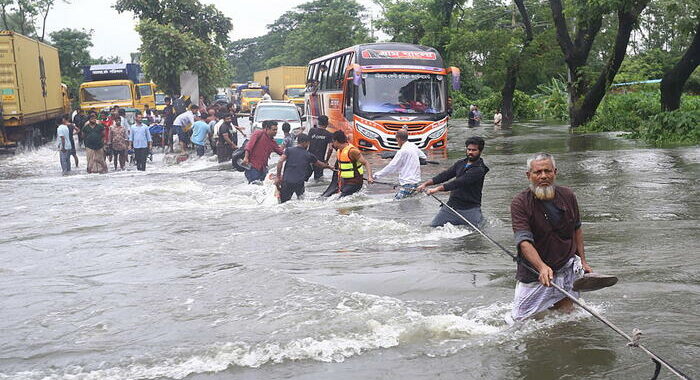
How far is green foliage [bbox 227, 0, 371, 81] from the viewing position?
68.4 meters

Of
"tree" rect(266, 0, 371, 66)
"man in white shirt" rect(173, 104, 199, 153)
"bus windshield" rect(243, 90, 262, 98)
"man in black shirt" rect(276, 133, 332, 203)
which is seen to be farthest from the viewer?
"tree" rect(266, 0, 371, 66)

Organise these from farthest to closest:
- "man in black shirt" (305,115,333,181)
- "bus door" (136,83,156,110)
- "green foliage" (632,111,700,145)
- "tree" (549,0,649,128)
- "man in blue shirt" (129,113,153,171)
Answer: "bus door" (136,83,156,110) → "tree" (549,0,649,128) → "green foliage" (632,111,700,145) → "man in blue shirt" (129,113,153,171) → "man in black shirt" (305,115,333,181)

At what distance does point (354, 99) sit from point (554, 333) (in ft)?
45.9

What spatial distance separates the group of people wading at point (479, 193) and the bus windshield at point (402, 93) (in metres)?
3.21

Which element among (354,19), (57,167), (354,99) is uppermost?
(354,19)

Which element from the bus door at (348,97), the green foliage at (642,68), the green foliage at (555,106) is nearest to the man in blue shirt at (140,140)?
the bus door at (348,97)

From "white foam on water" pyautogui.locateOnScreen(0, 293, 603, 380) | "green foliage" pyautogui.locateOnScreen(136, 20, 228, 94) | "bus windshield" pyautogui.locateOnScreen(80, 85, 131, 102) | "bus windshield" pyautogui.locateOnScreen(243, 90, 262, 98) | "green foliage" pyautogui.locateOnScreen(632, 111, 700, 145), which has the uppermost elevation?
"green foliage" pyautogui.locateOnScreen(136, 20, 228, 94)

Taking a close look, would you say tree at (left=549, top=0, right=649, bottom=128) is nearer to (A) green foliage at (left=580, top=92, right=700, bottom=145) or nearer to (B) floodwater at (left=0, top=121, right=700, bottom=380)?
(A) green foliage at (left=580, top=92, right=700, bottom=145)

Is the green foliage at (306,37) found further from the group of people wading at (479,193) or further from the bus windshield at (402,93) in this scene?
the group of people wading at (479,193)

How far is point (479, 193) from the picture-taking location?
9445 millimetres

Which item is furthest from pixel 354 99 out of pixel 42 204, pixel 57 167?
pixel 57 167

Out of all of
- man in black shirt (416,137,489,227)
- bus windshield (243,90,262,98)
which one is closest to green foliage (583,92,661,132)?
man in black shirt (416,137,489,227)

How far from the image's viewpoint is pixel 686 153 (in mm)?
19203

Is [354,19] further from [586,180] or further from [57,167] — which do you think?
[586,180]
